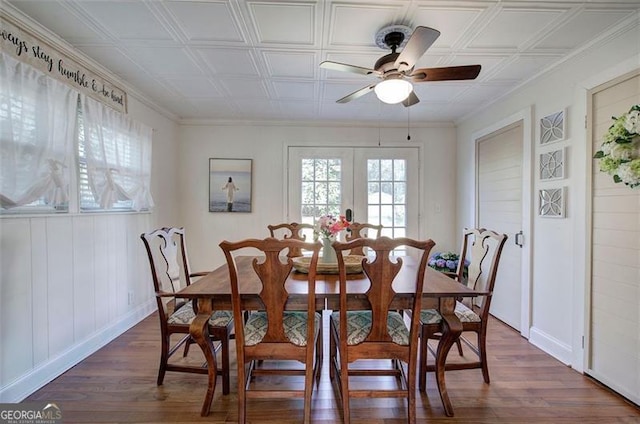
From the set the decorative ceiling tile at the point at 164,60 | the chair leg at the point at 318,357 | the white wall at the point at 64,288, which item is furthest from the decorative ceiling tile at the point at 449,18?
the white wall at the point at 64,288

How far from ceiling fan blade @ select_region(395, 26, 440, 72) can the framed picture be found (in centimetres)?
287

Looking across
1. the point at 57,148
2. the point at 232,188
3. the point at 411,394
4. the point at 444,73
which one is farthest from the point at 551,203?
the point at 57,148

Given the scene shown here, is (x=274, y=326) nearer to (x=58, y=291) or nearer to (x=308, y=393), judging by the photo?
(x=308, y=393)

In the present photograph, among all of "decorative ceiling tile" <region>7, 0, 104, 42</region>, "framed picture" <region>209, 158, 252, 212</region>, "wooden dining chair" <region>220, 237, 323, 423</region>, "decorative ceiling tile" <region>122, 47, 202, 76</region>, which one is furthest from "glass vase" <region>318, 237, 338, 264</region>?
"framed picture" <region>209, 158, 252, 212</region>

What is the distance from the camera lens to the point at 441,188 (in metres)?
4.41

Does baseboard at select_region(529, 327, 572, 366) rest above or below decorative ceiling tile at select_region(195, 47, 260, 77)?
below

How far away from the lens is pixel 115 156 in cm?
280

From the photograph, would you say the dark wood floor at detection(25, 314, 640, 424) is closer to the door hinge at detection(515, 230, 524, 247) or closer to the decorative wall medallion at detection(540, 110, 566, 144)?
the door hinge at detection(515, 230, 524, 247)

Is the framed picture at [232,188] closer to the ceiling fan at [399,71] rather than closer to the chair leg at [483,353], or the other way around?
the ceiling fan at [399,71]

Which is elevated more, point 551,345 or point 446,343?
point 446,343

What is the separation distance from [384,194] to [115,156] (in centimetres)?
A: 317

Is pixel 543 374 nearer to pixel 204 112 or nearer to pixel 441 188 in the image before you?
pixel 441 188

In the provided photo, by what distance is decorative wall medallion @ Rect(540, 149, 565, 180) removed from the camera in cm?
251

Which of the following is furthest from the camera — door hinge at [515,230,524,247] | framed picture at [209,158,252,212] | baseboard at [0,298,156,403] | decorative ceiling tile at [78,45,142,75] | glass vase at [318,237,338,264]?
framed picture at [209,158,252,212]
